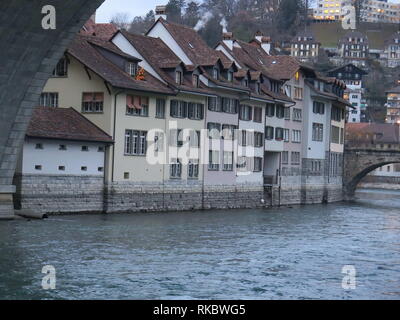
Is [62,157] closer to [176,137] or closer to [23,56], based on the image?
[176,137]

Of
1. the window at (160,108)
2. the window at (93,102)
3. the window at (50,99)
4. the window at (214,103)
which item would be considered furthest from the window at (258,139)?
the window at (50,99)

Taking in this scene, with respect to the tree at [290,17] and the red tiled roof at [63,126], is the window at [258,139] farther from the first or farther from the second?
the tree at [290,17]

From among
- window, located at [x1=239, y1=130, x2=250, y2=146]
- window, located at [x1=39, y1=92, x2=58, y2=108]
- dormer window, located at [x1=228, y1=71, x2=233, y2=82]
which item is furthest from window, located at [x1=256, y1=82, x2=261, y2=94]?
window, located at [x1=39, y1=92, x2=58, y2=108]

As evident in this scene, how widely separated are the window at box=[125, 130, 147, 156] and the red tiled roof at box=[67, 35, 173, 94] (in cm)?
197

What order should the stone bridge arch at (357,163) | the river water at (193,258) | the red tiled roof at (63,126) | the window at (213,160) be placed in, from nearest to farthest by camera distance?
the river water at (193,258) < the red tiled roof at (63,126) < the window at (213,160) < the stone bridge arch at (357,163)

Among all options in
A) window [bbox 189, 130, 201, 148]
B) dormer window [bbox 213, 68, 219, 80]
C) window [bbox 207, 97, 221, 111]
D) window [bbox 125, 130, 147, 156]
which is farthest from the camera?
dormer window [bbox 213, 68, 219, 80]

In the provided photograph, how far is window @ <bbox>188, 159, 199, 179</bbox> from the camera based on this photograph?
156 ft

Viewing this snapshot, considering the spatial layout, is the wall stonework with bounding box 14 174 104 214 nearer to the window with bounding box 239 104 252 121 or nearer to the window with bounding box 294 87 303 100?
the window with bounding box 239 104 252 121

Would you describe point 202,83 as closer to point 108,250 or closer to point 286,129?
point 286,129

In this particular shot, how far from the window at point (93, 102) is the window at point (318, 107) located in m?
23.6

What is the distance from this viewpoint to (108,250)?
27.5m

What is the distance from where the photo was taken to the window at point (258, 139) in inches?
2162

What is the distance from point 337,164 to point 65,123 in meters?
31.1
